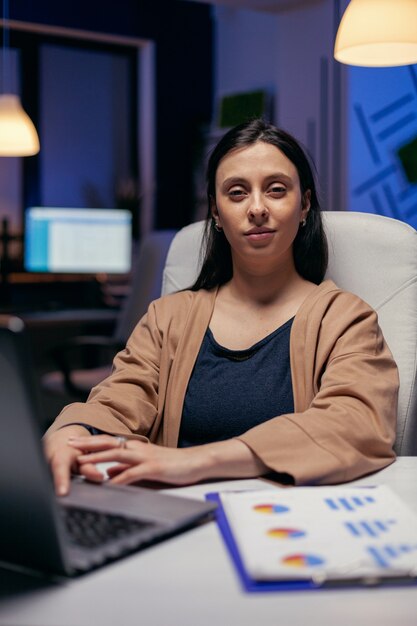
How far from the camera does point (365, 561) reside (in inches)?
32.2

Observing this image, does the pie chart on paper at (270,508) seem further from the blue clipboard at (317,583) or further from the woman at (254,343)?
the woman at (254,343)

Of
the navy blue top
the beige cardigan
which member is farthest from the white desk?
the navy blue top

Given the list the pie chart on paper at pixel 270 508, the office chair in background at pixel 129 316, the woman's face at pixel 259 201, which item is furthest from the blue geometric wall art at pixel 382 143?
the pie chart on paper at pixel 270 508

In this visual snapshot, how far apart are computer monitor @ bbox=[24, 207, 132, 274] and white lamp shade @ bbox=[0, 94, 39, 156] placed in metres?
0.54

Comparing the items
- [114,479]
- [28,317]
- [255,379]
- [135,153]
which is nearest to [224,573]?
[114,479]

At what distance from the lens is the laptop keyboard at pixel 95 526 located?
88 centimetres

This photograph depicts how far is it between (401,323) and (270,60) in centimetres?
450

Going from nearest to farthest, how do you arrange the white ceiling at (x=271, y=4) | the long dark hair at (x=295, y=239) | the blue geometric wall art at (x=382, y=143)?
the long dark hair at (x=295, y=239), the blue geometric wall art at (x=382, y=143), the white ceiling at (x=271, y=4)

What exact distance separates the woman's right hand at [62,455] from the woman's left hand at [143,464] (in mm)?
18

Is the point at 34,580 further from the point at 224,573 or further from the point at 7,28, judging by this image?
the point at 7,28

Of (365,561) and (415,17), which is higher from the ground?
(415,17)

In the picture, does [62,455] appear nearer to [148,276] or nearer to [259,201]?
[259,201]

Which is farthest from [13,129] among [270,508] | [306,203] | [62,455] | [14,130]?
[270,508]

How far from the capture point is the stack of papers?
0.81 metres
